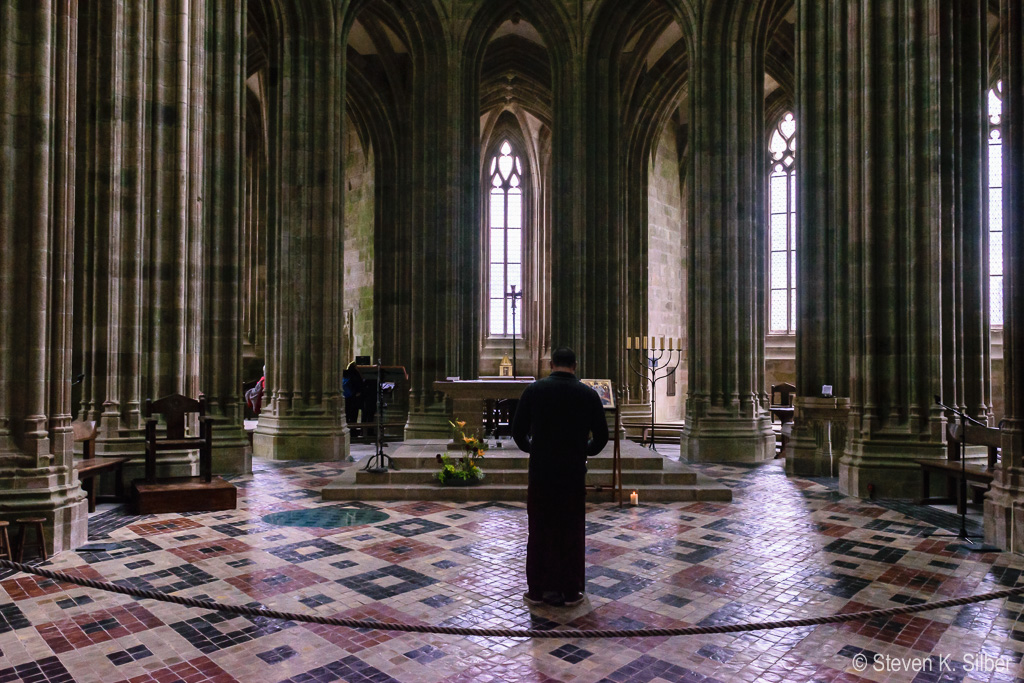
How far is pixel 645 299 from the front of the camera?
2511cm

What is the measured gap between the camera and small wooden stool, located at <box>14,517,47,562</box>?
6461 millimetres

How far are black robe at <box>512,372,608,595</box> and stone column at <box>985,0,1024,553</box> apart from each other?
4.64 m

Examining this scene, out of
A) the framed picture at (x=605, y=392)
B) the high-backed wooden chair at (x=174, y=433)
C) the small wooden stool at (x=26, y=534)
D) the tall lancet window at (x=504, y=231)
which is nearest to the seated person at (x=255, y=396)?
the tall lancet window at (x=504, y=231)

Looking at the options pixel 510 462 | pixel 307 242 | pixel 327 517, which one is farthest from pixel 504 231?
pixel 327 517

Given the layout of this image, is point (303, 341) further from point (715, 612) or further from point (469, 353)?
point (715, 612)

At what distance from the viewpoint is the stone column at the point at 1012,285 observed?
7.28m

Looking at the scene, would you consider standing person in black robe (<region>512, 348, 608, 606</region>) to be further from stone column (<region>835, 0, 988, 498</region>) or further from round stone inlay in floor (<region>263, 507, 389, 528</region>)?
stone column (<region>835, 0, 988, 498</region>)

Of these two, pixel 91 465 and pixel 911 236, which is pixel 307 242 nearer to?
pixel 91 465

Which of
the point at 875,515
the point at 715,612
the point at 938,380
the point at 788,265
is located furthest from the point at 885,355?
the point at 788,265

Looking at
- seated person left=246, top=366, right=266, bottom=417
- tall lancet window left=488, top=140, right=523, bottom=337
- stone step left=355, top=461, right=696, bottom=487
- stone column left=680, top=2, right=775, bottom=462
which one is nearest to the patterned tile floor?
stone step left=355, top=461, right=696, bottom=487

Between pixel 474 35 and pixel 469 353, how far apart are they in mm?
7985

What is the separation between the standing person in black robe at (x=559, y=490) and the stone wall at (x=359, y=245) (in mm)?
22114

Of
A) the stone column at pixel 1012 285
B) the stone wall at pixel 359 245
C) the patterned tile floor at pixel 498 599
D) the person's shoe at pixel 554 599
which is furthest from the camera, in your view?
the stone wall at pixel 359 245

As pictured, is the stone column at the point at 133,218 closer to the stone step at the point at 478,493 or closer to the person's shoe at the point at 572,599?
the stone step at the point at 478,493
